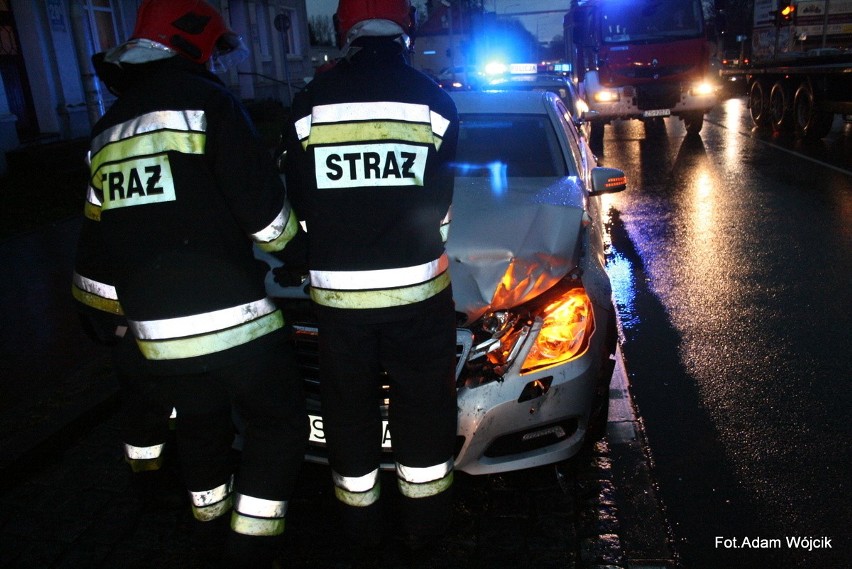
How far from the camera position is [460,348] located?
9.55 feet

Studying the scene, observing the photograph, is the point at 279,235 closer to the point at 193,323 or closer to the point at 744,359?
the point at 193,323

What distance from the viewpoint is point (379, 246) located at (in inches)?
97.5

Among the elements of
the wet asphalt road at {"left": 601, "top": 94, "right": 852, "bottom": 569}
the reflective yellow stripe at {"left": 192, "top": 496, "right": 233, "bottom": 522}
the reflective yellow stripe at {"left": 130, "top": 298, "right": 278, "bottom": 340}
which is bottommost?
the wet asphalt road at {"left": 601, "top": 94, "right": 852, "bottom": 569}

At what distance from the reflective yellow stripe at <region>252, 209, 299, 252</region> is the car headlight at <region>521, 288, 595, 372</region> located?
106 cm

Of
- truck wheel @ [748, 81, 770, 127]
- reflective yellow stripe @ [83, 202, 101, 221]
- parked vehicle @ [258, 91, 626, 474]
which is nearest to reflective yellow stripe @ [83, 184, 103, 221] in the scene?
reflective yellow stripe @ [83, 202, 101, 221]

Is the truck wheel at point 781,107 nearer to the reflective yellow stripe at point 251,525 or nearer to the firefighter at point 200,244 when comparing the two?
the firefighter at point 200,244

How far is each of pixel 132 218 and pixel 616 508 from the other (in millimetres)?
2164

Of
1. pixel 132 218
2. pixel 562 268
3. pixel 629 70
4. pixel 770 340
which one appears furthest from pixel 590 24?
pixel 132 218

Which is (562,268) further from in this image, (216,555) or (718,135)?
(718,135)

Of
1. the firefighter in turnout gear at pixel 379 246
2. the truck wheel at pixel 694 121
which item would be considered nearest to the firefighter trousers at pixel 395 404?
the firefighter in turnout gear at pixel 379 246

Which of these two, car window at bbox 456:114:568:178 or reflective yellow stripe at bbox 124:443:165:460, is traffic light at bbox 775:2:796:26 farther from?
reflective yellow stripe at bbox 124:443:165:460

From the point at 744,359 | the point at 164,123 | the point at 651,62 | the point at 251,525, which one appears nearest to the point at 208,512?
the point at 251,525

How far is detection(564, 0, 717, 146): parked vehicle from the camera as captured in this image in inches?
607

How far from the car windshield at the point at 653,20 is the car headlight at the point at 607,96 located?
40.8 inches
